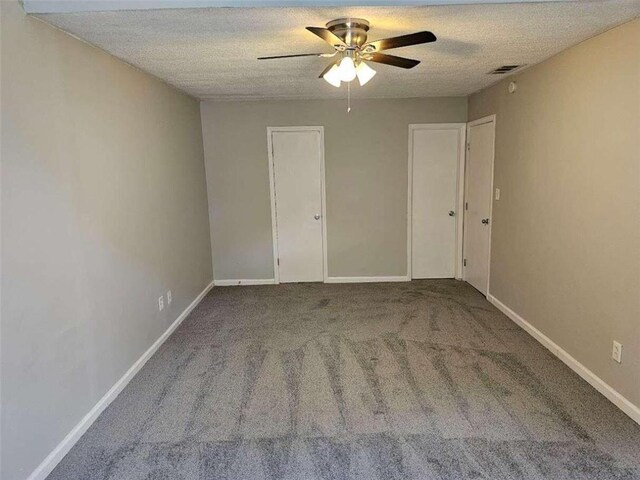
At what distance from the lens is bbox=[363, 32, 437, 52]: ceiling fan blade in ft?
6.55

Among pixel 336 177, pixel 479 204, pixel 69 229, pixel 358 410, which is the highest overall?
pixel 336 177

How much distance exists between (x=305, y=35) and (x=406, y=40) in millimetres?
673

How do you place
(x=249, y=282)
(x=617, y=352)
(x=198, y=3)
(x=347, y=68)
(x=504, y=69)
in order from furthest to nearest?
(x=249, y=282)
(x=504, y=69)
(x=617, y=352)
(x=347, y=68)
(x=198, y=3)

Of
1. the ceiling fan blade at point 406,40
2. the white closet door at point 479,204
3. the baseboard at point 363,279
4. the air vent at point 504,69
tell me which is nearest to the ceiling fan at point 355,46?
the ceiling fan blade at point 406,40

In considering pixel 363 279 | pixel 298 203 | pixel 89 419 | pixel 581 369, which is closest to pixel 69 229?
pixel 89 419

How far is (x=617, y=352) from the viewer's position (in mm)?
2596

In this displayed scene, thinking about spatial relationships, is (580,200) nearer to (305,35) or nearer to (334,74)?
(334,74)

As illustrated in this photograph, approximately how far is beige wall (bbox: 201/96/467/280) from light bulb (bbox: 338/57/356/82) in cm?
290

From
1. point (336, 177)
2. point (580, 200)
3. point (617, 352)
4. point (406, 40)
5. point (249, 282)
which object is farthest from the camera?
point (249, 282)

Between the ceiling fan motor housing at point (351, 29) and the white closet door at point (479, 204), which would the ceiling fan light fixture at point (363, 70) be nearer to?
the ceiling fan motor housing at point (351, 29)

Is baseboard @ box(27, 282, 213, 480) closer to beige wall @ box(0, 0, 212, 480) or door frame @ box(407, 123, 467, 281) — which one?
beige wall @ box(0, 0, 212, 480)

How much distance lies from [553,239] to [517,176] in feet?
2.67

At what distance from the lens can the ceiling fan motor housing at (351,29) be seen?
7.32ft

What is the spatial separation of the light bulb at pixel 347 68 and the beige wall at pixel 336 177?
2901 mm
